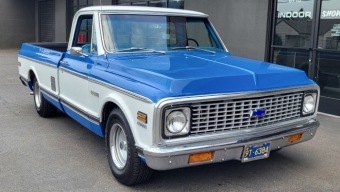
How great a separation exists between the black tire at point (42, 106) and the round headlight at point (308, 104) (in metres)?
4.35

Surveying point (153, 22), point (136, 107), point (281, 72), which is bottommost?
point (136, 107)

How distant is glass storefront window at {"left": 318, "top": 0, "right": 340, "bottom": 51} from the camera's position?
757cm

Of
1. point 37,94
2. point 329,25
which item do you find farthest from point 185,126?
point 329,25

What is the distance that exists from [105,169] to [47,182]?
26.8 inches

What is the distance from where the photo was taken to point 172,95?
3438 mm

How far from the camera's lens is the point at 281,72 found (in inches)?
164

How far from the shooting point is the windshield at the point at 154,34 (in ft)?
16.0

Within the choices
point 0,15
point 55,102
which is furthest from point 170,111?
point 0,15

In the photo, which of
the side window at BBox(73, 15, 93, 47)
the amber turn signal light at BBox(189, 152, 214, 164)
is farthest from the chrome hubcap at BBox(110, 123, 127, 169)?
the side window at BBox(73, 15, 93, 47)

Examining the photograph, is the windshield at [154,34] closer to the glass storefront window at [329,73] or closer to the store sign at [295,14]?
the glass storefront window at [329,73]

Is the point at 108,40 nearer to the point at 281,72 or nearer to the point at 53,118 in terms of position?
the point at 281,72

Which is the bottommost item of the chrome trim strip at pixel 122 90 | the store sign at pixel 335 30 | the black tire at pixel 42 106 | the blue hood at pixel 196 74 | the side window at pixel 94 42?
the black tire at pixel 42 106

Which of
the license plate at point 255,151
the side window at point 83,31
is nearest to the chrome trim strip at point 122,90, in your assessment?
the side window at point 83,31

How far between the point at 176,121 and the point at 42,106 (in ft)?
13.4
